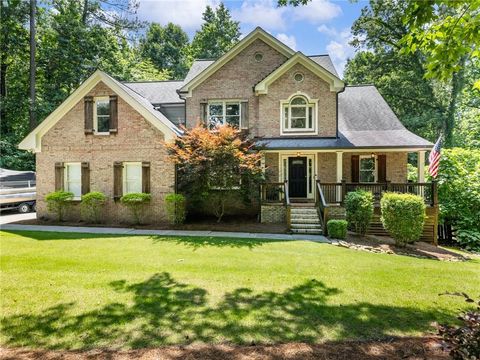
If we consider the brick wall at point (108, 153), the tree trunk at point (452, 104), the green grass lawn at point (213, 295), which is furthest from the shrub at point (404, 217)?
the tree trunk at point (452, 104)

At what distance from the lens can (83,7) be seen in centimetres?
3023

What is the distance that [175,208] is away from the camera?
45.4ft

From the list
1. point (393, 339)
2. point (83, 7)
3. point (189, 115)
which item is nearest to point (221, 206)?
point (189, 115)

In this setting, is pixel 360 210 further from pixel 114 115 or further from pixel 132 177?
pixel 114 115

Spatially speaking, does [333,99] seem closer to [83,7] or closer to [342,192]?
[342,192]

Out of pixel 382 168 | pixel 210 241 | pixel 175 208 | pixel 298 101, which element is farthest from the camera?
pixel 298 101

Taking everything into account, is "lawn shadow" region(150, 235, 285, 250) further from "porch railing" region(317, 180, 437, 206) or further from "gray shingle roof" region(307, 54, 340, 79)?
"gray shingle roof" region(307, 54, 340, 79)

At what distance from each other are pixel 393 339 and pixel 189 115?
596 inches

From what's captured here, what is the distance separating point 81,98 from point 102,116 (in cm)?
139

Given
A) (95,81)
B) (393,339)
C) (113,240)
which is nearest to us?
(393,339)

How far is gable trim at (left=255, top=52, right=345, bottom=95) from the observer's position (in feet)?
51.3

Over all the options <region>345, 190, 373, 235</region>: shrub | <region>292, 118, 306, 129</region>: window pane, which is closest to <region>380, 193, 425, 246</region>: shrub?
<region>345, 190, 373, 235</region>: shrub

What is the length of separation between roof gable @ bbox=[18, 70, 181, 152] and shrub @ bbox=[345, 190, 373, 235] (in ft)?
28.2

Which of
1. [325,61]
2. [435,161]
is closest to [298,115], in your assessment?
[325,61]
